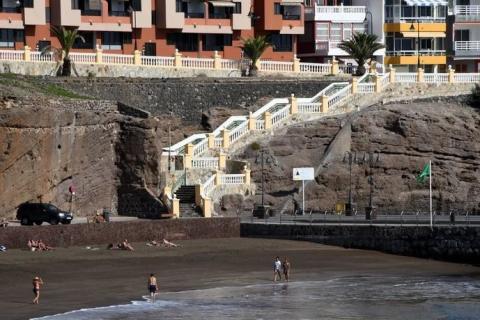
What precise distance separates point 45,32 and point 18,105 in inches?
749

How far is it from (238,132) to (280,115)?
9.01 feet

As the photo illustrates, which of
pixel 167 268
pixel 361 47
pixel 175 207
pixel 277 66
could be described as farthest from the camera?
pixel 277 66

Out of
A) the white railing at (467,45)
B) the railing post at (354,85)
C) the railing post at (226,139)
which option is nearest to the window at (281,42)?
the white railing at (467,45)

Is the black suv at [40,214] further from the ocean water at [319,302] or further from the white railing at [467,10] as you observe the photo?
the white railing at [467,10]

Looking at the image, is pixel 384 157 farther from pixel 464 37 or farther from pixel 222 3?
pixel 464 37

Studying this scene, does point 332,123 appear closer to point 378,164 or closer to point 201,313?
point 378,164

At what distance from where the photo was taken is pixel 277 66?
9281cm

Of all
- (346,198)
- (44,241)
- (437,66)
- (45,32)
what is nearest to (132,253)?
(44,241)

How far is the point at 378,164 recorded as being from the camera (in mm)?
80312

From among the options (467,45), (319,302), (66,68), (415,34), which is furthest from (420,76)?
(319,302)

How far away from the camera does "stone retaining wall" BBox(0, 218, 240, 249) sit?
6681cm

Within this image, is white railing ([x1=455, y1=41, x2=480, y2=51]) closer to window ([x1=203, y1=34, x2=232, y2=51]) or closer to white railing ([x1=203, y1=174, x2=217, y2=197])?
window ([x1=203, y1=34, x2=232, y2=51])

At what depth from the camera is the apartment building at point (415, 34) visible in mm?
103188

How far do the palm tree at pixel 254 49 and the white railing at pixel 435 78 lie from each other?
937cm
